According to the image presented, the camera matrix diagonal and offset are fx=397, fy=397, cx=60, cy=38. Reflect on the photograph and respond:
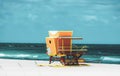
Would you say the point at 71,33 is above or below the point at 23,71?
above

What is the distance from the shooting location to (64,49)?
34844 mm

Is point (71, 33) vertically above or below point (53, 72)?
above

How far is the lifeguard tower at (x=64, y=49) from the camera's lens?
34500 mm

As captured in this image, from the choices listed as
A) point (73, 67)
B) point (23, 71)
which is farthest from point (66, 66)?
point (23, 71)

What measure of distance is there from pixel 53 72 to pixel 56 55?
5.55 m

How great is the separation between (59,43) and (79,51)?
6.29ft

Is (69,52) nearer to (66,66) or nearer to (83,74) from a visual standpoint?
(66,66)

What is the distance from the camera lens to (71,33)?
116 ft

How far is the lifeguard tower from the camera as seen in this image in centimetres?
3450

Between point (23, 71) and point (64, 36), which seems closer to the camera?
point (23, 71)

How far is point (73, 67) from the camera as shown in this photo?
33781 millimetres

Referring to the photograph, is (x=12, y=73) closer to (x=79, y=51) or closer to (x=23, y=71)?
(x=23, y=71)

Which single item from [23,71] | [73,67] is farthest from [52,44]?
[23,71]

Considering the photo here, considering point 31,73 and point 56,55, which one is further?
point 56,55
